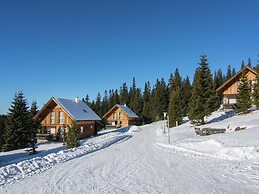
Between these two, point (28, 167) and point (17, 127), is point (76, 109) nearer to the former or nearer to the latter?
point (17, 127)

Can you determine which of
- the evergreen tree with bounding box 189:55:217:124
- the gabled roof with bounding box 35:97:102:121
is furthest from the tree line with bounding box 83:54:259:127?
the gabled roof with bounding box 35:97:102:121

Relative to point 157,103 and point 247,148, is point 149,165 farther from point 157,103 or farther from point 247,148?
point 157,103

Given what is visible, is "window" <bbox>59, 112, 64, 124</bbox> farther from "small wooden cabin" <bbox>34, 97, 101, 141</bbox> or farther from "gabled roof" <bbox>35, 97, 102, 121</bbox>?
"gabled roof" <bbox>35, 97, 102, 121</bbox>

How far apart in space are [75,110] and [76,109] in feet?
2.80

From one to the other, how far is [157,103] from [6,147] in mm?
55814

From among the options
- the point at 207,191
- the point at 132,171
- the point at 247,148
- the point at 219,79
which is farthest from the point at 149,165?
the point at 219,79

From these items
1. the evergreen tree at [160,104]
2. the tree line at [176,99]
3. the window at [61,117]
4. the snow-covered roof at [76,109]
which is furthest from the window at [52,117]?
the evergreen tree at [160,104]

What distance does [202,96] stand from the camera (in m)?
37.8

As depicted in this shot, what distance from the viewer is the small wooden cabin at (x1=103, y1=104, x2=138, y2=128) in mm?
68375

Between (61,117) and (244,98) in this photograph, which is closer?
(244,98)

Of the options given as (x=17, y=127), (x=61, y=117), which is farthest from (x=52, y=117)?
(x=17, y=127)

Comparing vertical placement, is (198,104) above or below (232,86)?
below

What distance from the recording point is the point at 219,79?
103 metres

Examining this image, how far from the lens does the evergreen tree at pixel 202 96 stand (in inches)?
1449
